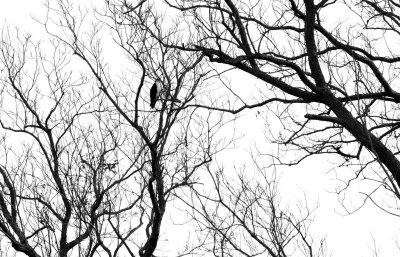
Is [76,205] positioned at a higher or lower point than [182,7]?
lower

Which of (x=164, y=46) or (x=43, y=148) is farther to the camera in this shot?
(x=43, y=148)

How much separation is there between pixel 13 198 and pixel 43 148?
1.48 m

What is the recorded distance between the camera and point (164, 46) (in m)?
7.19

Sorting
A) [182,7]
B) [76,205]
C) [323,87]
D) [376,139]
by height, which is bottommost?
[76,205]

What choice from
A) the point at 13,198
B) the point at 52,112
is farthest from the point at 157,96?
the point at 52,112

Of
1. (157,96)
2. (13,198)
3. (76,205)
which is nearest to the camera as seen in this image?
(76,205)

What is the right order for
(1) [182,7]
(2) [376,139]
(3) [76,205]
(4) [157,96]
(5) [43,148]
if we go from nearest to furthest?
(3) [76,205], (2) [376,139], (1) [182,7], (4) [157,96], (5) [43,148]

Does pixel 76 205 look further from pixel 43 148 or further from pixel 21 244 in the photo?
pixel 43 148

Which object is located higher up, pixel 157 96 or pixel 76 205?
pixel 157 96

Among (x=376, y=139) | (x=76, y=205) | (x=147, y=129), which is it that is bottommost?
(x=76, y=205)

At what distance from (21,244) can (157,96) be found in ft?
7.46

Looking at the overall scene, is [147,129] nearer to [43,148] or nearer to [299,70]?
[299,70]

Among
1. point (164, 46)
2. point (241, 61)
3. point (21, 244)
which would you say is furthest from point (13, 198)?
point (241, 61)

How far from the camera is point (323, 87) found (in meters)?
6.39
